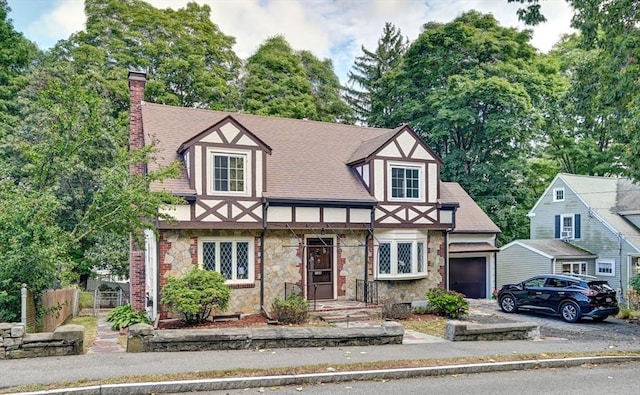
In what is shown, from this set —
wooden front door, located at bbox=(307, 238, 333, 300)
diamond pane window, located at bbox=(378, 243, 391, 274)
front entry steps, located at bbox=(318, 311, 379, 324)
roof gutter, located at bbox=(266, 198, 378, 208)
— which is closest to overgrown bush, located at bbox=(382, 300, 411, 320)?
front entry steps, located at bbox=(318, 311, 379, 324)

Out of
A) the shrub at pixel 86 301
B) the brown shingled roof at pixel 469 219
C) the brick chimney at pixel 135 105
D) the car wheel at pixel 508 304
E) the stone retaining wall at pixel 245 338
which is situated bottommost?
the shrub at pixel 86 301

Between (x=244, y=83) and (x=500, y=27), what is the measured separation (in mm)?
18250

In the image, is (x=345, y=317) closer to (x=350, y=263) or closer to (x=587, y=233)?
(x=350, y=263)

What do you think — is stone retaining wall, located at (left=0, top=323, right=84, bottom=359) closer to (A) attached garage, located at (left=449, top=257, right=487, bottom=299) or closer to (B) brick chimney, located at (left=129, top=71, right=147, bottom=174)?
(B) brick chimney, located at (left=129, top=71, right=147, bottom=174)

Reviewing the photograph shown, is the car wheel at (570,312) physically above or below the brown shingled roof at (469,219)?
below

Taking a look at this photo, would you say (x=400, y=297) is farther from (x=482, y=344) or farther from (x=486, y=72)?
(x=486, y=72)

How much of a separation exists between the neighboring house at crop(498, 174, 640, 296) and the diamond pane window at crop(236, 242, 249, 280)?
17.7 meters

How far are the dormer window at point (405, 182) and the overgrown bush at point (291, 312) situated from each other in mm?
5715

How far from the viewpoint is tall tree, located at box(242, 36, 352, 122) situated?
32.0 m

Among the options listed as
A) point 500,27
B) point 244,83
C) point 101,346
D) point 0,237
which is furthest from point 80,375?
point 500,27

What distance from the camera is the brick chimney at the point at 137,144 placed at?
17078 mm

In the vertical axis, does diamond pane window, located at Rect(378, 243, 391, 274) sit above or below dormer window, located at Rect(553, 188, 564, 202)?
below

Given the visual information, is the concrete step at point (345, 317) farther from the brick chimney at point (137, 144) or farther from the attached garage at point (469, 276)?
the attached garage at point (469, 276)

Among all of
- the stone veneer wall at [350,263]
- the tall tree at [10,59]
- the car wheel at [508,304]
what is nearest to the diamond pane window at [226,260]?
the stone veneer wall at [350,263]
